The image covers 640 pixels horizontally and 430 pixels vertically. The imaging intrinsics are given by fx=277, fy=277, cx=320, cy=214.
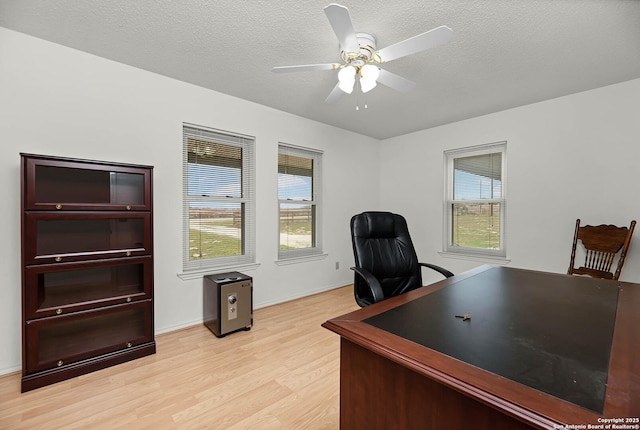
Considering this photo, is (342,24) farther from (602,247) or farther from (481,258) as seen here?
(481,258)

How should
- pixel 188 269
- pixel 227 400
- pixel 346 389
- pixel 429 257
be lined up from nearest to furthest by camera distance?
1. pixel 346 389
2. pixel 227 400
3. pixel 188 269
4. pixel 429 257

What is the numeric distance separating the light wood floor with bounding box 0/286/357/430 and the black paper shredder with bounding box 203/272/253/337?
0.42ft

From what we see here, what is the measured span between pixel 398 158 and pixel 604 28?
2.82m

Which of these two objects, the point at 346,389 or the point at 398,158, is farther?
the point at 398,158

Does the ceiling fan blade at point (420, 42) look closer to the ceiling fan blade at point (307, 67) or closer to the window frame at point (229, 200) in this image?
the ceiling fan blade at point (307, 67)

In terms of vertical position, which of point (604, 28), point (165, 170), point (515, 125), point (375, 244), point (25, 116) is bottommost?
point (375, 244)

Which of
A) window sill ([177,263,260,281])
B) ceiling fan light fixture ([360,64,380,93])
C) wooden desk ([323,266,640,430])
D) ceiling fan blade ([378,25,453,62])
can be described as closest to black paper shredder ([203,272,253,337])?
window sill ([177,263,260,281])

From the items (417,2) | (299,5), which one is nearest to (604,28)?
(417,2)

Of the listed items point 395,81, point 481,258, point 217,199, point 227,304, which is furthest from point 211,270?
point 481,258

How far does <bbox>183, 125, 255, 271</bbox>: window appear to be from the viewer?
117 inches

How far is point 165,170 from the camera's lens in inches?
107

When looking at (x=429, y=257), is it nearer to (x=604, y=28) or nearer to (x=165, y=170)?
(x=604, y=28)

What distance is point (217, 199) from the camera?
3.16 m

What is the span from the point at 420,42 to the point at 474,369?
1657 mm
